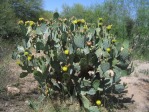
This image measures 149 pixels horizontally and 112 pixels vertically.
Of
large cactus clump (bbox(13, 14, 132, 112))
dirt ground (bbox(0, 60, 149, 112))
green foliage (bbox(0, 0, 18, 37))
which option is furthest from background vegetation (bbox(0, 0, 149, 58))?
large cactus clump (bbox(13, 14, 132, 112))

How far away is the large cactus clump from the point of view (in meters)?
5.16

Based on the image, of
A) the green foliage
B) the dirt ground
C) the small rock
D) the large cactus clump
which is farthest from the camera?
the green foliage

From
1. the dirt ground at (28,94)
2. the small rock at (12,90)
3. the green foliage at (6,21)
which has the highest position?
the green foliage at (6,21)

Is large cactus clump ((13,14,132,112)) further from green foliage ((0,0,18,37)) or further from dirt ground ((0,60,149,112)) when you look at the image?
green foliage ((0,0,18,37))

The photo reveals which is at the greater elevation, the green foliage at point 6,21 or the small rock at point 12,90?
the green foliage at point 6,21

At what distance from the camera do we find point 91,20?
16516 millimetres

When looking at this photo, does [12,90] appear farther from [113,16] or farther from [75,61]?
[113,16]

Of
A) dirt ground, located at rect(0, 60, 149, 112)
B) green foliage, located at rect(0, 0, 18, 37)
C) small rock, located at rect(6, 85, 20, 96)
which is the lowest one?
dirt ground, located at rect(0, 60, 149, 112)

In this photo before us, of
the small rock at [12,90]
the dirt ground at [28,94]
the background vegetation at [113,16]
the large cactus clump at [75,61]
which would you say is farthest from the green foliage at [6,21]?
the large cactus clump at [75,61]

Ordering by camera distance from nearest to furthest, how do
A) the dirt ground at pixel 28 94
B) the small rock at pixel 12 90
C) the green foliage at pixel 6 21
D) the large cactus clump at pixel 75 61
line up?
1. the large cactus clump at pixel 75 61
2. the dirt ground at pixel 28 94
3. the small rock at pixel 12 90
4. the green foliage at pixel 6 21

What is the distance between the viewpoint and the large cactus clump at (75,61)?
5156 millimetres

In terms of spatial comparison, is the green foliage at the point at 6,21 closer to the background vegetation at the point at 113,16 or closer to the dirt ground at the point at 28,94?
the background vegetation at the point at 113,16

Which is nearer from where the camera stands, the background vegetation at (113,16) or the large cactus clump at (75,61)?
the large cactus clump at (75,61)

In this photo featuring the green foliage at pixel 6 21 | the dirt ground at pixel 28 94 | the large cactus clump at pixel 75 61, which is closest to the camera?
the large cactus clump at pixel 75 61
